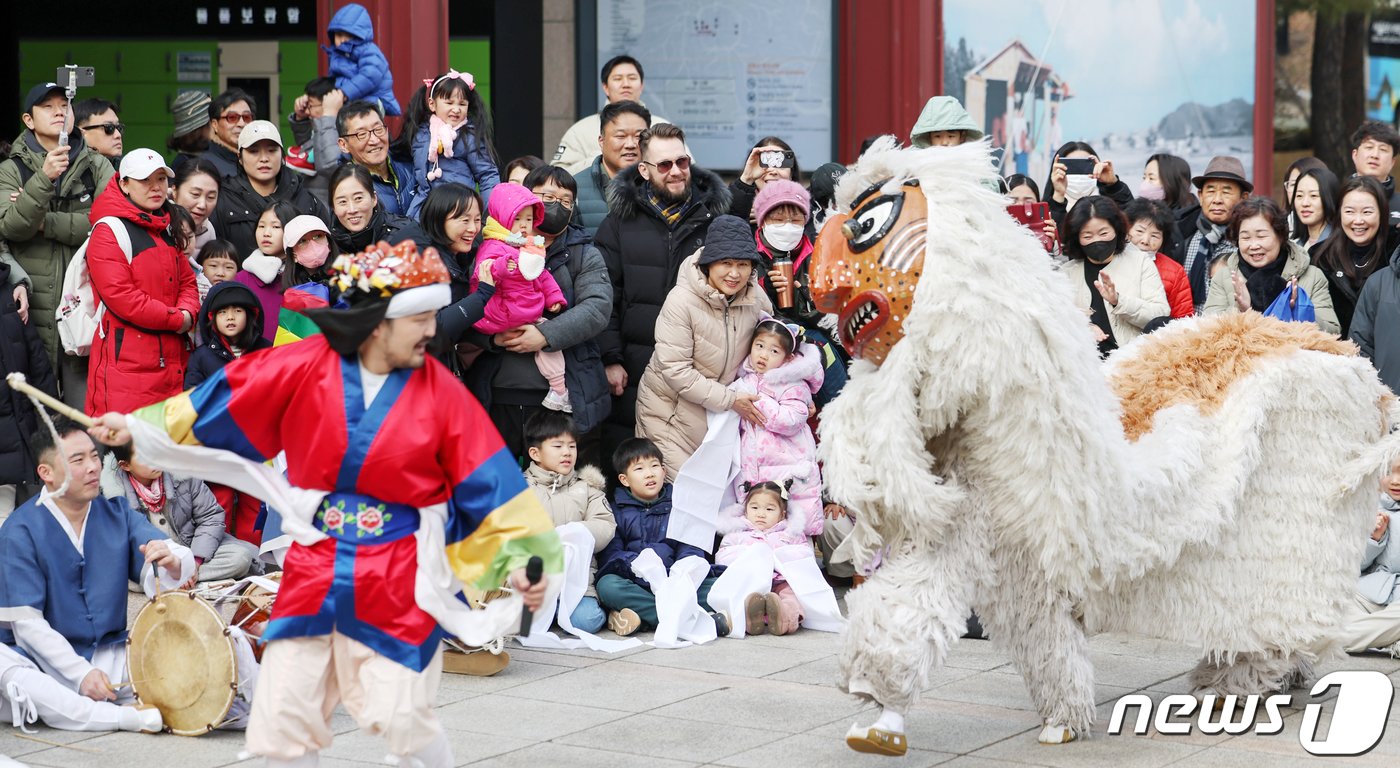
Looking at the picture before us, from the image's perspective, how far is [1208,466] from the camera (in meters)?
5.84

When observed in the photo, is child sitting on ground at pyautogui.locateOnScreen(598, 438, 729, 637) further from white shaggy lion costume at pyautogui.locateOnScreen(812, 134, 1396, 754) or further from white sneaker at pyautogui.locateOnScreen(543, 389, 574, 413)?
white shaggy lion costume at pyautogui.locateOnScreen(812, 134, 1396, 754)

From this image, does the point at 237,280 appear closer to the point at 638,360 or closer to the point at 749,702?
the point at 638,360

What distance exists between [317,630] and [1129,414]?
298cm

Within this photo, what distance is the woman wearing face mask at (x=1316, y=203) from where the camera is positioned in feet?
27.4

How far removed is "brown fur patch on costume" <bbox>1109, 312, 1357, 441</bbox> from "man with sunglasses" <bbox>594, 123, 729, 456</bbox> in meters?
2.52

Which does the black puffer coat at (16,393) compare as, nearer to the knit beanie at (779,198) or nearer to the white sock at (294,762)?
the knit beanie at (779,198)

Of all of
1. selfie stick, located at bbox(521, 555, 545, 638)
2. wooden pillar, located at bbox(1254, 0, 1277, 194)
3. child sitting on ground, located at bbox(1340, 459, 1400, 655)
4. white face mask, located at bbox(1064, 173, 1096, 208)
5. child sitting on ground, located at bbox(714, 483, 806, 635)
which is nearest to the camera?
selfie stick, located at bbox(521, 555, 545, 638)

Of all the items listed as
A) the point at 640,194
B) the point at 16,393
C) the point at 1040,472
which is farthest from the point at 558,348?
the point at 1040,472

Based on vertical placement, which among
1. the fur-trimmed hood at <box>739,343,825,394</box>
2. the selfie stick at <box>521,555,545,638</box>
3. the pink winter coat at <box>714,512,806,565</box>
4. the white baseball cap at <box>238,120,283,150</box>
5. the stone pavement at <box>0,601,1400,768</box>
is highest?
the white baseball cap at <box>238,120,283,150</box>

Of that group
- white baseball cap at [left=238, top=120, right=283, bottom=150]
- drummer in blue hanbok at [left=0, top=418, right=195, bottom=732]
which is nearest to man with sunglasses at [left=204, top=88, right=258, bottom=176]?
white baseball cap at [left=238, top=120, right=283, bottom=150]

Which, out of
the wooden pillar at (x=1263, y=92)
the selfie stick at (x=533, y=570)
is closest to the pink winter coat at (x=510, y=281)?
the selfie stick at (x=533, y=570)

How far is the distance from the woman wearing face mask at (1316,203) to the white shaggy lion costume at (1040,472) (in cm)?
249

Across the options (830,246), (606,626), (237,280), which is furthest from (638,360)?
(830,246)

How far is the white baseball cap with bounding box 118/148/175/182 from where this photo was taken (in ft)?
24.4
